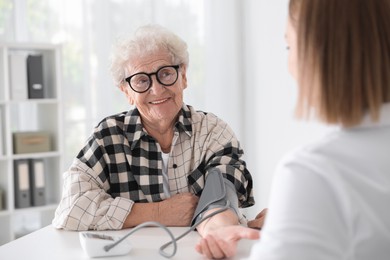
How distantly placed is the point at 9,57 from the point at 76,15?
0.69 meters

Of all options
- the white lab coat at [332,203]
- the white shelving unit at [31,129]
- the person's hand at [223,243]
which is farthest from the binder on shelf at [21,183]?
the white lab coat at [332,203]

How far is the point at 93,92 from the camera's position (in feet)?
13.2

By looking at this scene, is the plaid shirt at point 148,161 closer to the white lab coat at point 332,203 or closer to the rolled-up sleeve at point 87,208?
the rolled-up sleeve at point 87,208

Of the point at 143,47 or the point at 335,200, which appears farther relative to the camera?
the point at 143,47

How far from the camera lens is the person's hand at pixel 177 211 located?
1.80 metres

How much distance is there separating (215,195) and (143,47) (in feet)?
2.00

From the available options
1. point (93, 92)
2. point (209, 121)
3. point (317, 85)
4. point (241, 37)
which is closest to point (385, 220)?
point (317, 85)

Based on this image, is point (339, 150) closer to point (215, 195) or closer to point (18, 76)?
point (215, 195)

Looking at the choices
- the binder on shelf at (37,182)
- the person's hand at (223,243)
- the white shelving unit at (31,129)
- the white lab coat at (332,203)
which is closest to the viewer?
the white lab coat at (332,203)

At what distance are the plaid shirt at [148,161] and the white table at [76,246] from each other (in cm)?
18

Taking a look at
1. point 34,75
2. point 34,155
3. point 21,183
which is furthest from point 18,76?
point 21,183

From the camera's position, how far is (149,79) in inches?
79.0

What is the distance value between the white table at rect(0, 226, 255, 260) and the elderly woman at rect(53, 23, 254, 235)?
→ 0.10 metres

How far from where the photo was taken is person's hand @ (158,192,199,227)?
180 cm
